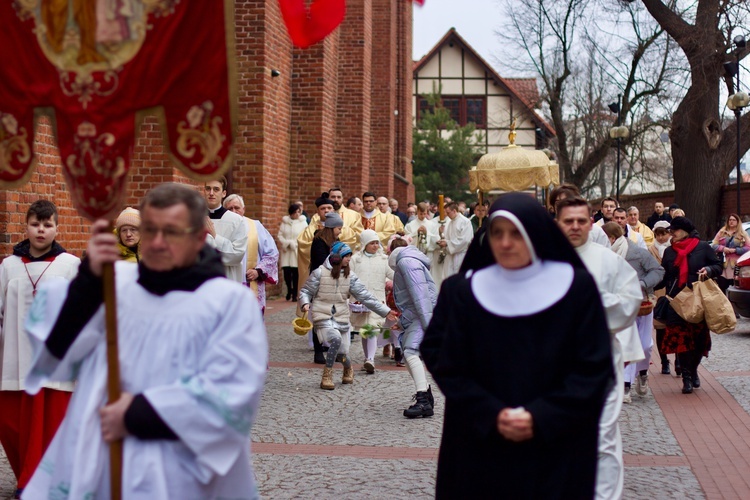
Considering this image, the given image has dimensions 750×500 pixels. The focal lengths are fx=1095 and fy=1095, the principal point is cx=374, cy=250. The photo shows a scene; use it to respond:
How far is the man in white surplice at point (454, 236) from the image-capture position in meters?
18.5

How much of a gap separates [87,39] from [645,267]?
7.37m

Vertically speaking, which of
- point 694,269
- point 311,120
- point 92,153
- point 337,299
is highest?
point 311,120

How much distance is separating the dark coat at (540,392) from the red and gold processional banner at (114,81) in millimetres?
1150

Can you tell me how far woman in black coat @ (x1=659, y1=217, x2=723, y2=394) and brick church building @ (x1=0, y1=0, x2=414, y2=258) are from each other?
18.9 ft

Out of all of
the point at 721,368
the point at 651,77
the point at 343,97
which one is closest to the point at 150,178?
the point at 721,368

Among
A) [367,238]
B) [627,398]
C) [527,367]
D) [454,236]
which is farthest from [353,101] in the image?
[527,367]

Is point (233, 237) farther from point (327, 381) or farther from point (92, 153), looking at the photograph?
point (92, 153)

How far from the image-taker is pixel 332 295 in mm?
11016

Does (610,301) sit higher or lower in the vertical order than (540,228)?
lower

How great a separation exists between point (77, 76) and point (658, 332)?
8744 mm

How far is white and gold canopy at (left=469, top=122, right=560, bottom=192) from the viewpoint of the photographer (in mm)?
17406

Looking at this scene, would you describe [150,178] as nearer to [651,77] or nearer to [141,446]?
[141,446]

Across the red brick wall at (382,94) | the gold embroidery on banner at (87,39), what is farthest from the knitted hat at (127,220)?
the red brick wall at (382,94)

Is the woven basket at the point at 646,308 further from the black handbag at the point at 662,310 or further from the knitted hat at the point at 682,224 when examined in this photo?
the knitted hat at the point at 682,224
